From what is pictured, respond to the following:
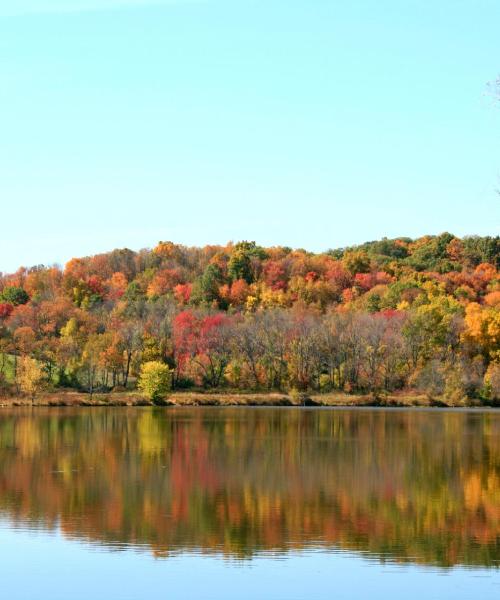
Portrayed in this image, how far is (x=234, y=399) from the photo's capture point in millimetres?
84625

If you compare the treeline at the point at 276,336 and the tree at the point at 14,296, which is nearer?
the treeline at the point at 276,336

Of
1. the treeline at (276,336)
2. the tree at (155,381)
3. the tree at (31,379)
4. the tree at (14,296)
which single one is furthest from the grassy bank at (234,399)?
the tree at (14,296)

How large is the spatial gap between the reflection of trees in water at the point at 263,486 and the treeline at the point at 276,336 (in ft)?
97.8

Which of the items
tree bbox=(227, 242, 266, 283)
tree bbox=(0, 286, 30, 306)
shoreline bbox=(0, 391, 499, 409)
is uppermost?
tree bbox=(227, 242, 266, 283)

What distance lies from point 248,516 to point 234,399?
196 ft

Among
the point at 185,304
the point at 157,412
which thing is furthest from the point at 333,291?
the point at 157,412

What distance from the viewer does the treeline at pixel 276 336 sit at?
3356 inches

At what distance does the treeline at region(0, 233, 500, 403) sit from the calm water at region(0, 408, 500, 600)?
37020mm

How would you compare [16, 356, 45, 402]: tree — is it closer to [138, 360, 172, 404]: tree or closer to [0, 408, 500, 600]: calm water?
[138, 360, 172, 404]: tree

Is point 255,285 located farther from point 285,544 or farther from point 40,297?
point 285,544

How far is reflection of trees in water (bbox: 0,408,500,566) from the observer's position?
22.3 meters

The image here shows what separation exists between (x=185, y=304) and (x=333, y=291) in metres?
17.4

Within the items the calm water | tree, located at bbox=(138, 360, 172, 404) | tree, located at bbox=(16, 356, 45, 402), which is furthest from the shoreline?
the calm water

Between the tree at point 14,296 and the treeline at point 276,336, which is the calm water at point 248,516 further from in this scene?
the tree at point 14,296
